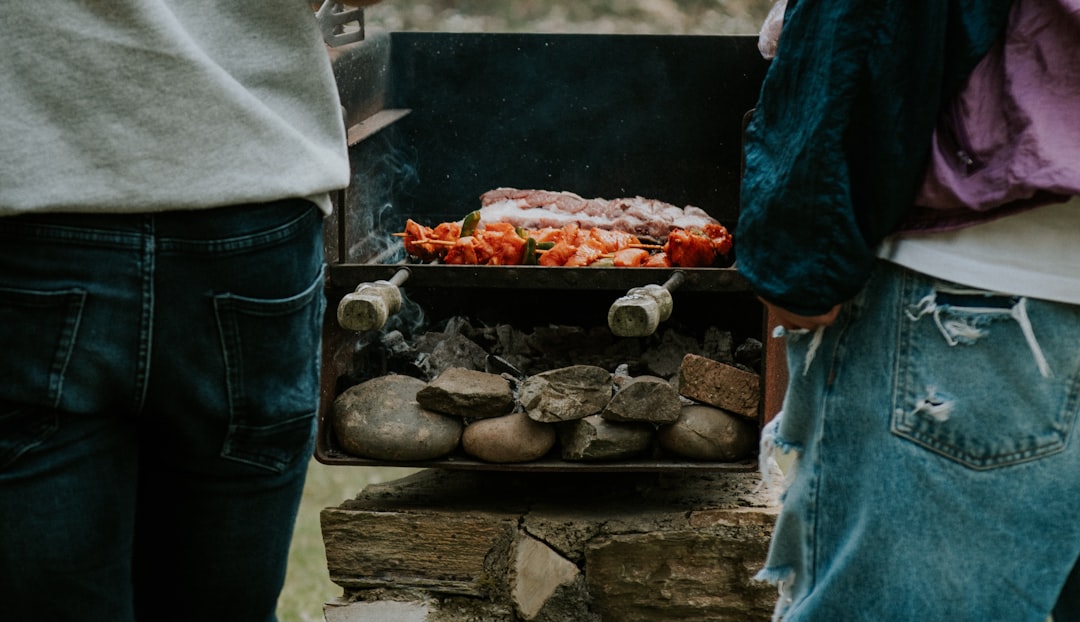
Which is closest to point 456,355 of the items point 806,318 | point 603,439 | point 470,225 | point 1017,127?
point 470,225

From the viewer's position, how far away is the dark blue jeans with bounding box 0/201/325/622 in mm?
1188

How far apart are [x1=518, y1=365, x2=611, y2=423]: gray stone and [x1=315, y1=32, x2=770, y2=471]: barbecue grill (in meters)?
0.47

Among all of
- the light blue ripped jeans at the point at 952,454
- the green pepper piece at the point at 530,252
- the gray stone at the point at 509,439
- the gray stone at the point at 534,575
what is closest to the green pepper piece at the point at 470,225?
the green pepper piece at the point at 530,252

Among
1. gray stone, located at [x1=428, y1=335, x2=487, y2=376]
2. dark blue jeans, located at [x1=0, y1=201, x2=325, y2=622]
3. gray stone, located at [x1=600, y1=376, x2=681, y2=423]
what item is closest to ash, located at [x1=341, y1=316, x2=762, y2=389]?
gray stone, located at [x1=428, y1=335, x2=487, y2=376]

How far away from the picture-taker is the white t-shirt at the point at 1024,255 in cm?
123

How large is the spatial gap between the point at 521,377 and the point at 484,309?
369mm

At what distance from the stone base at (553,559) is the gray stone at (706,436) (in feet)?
0.55

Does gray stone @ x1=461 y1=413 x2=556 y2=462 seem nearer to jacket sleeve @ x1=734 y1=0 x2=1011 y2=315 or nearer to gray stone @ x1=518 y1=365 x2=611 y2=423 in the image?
gray stone @ x1=518 y1=365 x2=611 y2=423

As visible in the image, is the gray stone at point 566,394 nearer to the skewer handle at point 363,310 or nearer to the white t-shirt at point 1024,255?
the skewer handle at point 363,310

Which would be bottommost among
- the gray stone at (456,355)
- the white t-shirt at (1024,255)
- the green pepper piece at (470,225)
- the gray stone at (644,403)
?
the gray stone at (456,355)

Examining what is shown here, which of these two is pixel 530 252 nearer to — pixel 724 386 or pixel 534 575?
pixel 724 386

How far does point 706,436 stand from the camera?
8.77 feet

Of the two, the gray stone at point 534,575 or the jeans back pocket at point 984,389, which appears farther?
the gray stone at point 534,575

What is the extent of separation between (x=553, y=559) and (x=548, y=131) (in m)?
1.21
